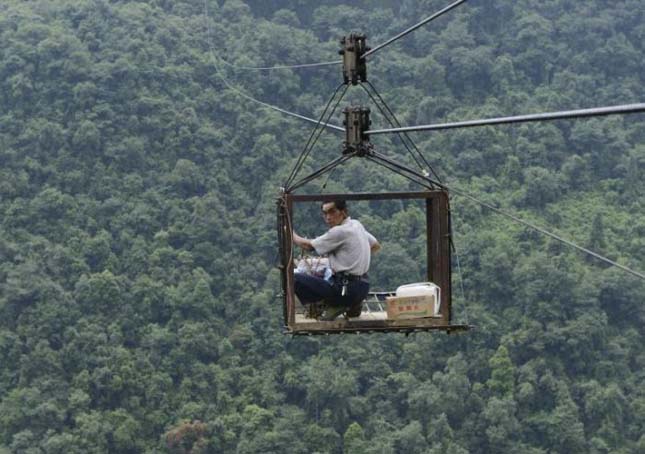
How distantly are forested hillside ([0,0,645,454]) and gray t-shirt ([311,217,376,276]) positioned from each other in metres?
17.6

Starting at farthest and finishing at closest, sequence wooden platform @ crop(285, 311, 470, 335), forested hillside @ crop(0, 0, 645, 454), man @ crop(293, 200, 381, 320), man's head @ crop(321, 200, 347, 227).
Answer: forested hillside @ crop(0, 0, 645, 454)
man @ crop(293, 200, 381, 320)
man's head @ crop(321, 200, 347, 227)
wooden platform @ crop(285, 311, 470, 335)

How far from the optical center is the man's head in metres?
7.14

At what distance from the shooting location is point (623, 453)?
25328mm

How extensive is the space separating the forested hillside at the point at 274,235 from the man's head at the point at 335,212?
701 inches

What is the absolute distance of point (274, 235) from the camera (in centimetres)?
2838

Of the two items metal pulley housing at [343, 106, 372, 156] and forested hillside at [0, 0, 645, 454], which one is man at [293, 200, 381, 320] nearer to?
metal pulley housing at [343, 106, 372, 156]

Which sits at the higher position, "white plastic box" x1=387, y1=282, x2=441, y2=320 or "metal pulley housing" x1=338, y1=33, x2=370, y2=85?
"metal pulley housing" x1=338, y1=33, x2=370, y2=85

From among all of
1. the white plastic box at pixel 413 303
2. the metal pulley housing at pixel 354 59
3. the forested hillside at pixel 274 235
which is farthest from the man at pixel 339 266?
the forested hillside at pixel 274 235

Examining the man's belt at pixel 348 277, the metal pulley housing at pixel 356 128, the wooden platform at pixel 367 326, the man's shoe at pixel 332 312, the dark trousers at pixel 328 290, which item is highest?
the metal pulley housing at pixel 356 128

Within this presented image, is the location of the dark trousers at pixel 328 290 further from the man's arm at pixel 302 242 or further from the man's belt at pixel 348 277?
the man's arm at pixel 302 242

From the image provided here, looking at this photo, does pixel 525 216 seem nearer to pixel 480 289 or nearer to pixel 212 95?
pixel 480 289

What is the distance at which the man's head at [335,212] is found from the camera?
7.14 metres

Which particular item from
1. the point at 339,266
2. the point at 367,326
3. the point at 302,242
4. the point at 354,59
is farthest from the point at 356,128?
the point at 367,326

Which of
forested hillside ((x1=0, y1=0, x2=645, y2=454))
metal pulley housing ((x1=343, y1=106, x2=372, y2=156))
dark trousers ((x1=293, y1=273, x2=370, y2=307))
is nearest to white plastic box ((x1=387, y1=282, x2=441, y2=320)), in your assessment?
dark trousers ((x1=293, y1=273, x2=370, y2=307))
